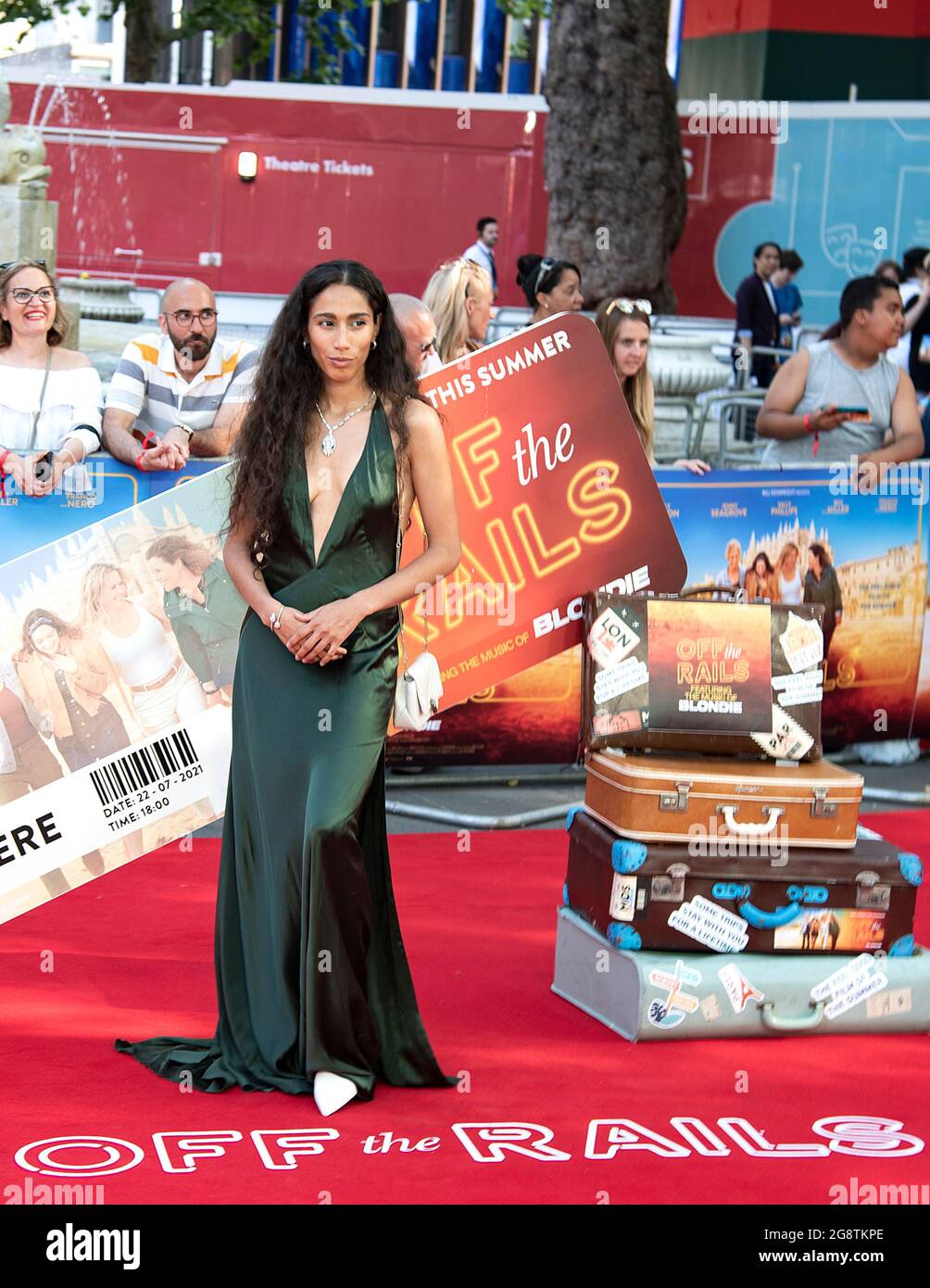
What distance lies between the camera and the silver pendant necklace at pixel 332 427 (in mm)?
4246

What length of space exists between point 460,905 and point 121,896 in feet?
3.60

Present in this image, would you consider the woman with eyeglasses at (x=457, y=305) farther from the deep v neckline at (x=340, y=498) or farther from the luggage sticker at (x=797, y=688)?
the deep v neckline at (x=340, y=498)

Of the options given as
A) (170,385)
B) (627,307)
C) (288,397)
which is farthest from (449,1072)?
(627,307)

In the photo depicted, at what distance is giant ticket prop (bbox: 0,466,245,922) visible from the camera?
17.5 feet

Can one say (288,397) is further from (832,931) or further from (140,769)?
(832,931)

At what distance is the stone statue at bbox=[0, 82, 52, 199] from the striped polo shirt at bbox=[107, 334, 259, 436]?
4.71m

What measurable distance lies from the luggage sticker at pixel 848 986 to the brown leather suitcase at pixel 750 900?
5 centimetres

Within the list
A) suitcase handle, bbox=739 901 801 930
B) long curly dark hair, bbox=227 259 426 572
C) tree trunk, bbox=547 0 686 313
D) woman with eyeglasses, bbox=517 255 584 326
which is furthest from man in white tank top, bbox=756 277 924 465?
tree trunk, bbox=547 0 686 313

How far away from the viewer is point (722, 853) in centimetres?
488

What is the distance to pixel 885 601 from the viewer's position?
7.90m

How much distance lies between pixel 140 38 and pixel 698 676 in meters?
21.7

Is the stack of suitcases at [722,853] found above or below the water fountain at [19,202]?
below
